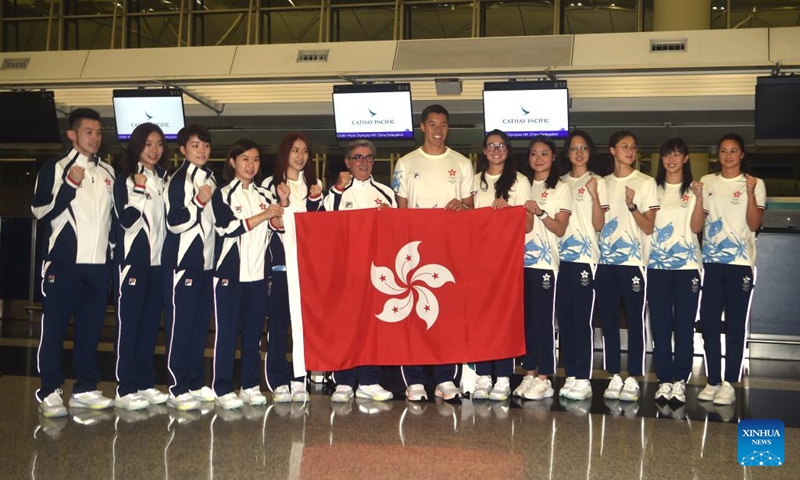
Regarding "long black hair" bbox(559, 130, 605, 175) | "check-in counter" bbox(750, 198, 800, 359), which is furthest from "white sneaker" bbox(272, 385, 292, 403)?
"check-in counter" bbox(750, 198, 800, 359)

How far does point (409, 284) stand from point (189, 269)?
1.41 metres

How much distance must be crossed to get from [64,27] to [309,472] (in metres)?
15.8

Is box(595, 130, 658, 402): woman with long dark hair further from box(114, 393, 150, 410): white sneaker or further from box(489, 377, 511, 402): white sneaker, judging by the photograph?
box(114, 393, 150, 410): white sneaker

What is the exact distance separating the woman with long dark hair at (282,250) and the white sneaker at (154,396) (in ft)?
2.18

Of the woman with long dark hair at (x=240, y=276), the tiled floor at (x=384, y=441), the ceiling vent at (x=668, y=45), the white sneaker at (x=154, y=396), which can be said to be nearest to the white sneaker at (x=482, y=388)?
the tiled floor at (x=384, y=441)

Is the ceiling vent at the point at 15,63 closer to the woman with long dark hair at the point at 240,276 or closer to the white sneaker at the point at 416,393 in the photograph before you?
the woman with long dark hair at the point at 240,276

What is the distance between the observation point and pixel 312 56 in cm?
923

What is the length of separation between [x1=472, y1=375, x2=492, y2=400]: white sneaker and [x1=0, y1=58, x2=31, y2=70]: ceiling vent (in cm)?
669

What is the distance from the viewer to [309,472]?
3.84 metres

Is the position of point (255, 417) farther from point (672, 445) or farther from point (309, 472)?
point (672, 445)

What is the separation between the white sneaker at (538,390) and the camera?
582cm

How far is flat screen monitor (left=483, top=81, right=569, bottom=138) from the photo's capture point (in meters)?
8.55

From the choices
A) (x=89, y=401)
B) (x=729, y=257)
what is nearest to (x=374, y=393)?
(x=89, y=401)

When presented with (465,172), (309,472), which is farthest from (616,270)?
(309,472)
